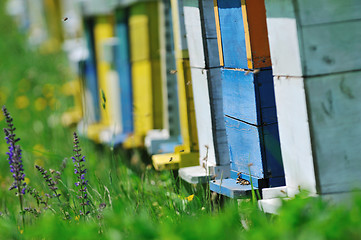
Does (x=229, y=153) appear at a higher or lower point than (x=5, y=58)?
lower

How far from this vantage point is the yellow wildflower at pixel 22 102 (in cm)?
645


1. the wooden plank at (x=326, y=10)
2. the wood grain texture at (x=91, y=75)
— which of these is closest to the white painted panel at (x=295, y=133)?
the wooden plank at (x=326, y=10)

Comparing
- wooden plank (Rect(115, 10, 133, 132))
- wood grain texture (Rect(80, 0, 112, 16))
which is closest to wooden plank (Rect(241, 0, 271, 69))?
wooden plank (Rect(115, 10, 133, 132))

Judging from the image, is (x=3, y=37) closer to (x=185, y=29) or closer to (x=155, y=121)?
(x=155, y=121)

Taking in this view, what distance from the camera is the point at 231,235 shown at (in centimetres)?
182

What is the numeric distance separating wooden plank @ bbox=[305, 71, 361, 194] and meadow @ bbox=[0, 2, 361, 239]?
110 millimetres

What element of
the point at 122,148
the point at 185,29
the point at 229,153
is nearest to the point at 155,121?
the point at 122,148

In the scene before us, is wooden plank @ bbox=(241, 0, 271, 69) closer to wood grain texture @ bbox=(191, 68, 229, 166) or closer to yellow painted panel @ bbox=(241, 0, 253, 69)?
yellow painted panel @ bbox=(241, 0, 253, 69)

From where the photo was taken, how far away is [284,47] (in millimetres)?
2305

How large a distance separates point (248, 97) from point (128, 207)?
2.68 feet

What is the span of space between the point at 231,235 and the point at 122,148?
286cm

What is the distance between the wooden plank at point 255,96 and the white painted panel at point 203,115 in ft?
1.06

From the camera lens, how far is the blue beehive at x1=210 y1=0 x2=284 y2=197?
2.61 metres

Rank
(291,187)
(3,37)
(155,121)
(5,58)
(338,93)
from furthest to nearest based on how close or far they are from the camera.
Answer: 1. (3,37)
2. (5,58)
3. (155,121)
4. (291,187)
5. (338,93)
